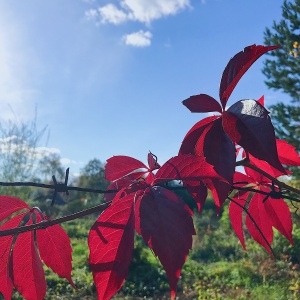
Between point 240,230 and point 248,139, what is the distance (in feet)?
0.68

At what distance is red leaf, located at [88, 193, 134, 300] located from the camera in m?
0.30

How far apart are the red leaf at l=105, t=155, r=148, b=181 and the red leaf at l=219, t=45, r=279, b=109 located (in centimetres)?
12

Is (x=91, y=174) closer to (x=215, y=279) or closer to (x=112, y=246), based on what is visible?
(x=215, y=279)

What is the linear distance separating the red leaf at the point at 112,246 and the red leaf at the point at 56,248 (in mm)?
82

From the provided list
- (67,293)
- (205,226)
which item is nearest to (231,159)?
(67,293)

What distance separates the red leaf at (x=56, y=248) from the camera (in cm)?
38

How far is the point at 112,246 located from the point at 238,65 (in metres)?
0.16

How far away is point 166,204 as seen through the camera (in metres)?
0.28

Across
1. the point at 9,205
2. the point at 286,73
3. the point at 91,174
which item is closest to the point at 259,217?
the point at 9,205

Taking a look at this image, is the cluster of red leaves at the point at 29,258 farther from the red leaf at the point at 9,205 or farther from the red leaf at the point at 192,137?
the red leaf at the point at 192,137

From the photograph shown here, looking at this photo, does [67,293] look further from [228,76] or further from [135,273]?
[228,76]

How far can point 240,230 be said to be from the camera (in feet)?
1.60

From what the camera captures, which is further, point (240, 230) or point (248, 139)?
point (240, 230)

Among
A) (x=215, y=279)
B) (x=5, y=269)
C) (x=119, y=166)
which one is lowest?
(x=215, y=279)
